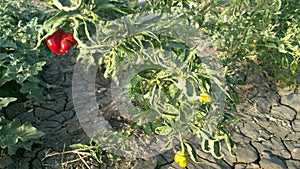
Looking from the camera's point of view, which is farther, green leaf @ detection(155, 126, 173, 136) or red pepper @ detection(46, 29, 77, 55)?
green leaf @ detection(155, 126, 173, 136)

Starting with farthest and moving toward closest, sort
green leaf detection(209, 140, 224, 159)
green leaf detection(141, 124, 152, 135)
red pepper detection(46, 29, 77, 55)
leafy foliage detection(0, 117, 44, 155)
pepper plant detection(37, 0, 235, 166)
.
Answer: green leaf detection(141, 124, 152, 135) < leafy foliage detection(0, 117, 44, 155) < green leaf detection(209, 140, 224, 159) < red pepper detection(46, 29, 77, 55) < pepper plant detection(37, 0, 235, 166)

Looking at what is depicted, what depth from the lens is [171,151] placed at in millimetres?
2672

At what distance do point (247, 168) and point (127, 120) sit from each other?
0.89 metres

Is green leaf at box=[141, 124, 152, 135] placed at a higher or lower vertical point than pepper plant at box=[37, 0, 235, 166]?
lower

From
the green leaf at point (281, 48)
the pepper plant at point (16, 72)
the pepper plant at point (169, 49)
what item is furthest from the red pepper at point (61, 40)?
the green leaf at point (281, 48)

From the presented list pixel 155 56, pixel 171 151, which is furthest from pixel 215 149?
pixel 171 151

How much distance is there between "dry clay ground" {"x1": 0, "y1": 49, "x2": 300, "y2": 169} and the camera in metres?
2.51

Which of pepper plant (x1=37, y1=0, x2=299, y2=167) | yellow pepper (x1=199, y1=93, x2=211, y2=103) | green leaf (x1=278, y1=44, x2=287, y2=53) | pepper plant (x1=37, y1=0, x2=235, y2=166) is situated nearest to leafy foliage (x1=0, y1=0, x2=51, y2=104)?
pepper plant (x1=37, y1=0, x2=299, y2=167)

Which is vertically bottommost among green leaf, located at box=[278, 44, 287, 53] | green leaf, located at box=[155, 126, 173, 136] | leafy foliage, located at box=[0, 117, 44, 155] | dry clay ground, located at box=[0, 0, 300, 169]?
dry clay ground, located at box=[0, 0, 300, 169]

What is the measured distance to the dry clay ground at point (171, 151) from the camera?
251 centimetres

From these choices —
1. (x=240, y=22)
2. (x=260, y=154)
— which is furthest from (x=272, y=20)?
(x=260, y=154)

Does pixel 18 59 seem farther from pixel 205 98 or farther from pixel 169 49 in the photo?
pixel 205 98

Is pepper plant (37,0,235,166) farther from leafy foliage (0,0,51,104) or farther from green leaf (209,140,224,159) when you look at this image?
leafy foliage (0,0,51,104)

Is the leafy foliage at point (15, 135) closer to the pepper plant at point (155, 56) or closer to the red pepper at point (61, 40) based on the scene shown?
the pepper plant at point (155, 56)
